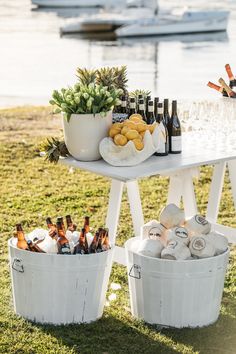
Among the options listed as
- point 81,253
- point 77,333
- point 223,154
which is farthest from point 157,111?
point 77,333

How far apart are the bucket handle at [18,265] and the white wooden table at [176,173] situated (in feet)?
1.67

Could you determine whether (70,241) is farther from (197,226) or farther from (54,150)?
(197,226)

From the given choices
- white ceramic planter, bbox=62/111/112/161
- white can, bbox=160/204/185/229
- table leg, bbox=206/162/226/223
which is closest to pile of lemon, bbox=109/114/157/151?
white ceramic planter, bbox=62/111/112/161

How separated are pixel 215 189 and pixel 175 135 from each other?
2.50 feet

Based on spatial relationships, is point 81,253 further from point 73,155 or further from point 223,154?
point 223,154

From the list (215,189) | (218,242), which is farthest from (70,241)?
(215,189)

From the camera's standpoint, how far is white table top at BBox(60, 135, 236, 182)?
408 centimetres

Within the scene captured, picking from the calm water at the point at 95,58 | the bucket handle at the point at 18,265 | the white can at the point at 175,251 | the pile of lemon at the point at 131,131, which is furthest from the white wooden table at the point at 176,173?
the calm water at the point at 95,58

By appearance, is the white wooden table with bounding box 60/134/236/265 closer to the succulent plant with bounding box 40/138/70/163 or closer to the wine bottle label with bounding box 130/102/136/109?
the succulent plant with bounding box 40/138/70/163

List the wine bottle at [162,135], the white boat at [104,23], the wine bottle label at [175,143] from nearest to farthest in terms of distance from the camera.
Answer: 1. the wine bottle at [162,135]
2. the wine bottle label at [175,143]
3. the white boat at [104,23]

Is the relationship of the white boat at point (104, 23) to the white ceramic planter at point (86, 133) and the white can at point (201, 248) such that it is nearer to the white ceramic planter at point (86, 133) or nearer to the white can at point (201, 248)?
the white ceramic planter at point (86, 133)

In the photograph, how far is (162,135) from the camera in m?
4.26

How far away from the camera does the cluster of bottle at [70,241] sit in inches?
165

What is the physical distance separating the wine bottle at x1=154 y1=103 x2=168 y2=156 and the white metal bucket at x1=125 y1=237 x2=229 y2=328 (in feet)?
1.57
